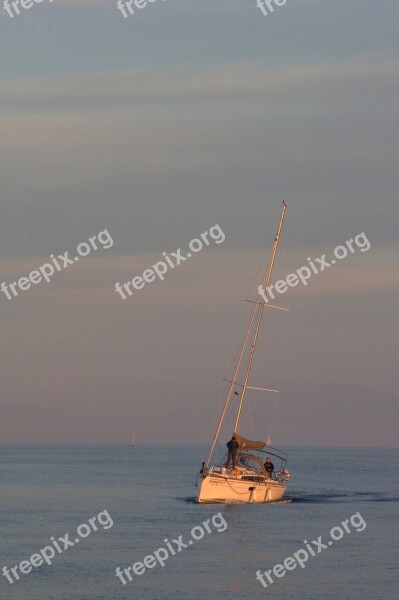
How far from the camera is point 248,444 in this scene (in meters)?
92.1

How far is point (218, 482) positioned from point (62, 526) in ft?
33.5

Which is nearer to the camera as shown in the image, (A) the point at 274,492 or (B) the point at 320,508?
(A) the point at 274,492

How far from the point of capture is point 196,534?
259ft

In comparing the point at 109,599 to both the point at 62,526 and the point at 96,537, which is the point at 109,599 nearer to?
the point at 96,537

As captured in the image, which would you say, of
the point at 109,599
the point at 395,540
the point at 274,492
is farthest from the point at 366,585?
the point at 274,492
